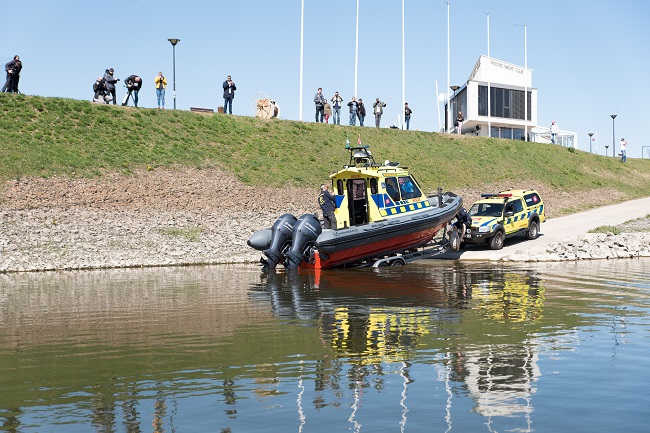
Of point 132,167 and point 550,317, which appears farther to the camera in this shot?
point 132,167

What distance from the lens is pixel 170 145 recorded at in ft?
134

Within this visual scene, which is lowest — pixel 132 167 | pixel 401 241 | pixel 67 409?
pixel 67 409

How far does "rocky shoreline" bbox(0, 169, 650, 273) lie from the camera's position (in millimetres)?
28328

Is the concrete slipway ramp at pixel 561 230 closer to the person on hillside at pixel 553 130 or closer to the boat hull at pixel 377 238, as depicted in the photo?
the boat hull at pixel 377 238

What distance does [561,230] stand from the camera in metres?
34.8

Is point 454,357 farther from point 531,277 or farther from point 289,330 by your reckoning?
point 531,277

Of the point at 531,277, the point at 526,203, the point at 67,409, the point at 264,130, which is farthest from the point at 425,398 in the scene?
the point at 264,130

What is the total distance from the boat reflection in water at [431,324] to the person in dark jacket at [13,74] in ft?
74.2

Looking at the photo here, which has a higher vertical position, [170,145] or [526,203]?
[170,145]

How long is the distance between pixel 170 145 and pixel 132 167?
12.4ft

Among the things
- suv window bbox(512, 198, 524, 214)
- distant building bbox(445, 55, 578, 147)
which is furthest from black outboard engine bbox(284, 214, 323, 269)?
distant building bbox(445, 55, 578, 147)

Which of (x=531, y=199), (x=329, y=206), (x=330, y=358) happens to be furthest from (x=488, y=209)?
(x=330, y=358)

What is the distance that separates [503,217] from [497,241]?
931mm

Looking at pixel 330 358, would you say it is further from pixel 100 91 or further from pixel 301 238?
pixel 100 91
